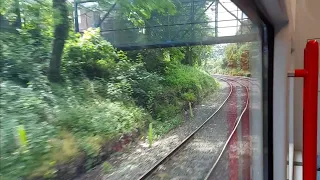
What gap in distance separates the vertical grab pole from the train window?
0.18 metres

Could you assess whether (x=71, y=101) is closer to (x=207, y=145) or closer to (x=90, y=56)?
(x=90, y=56)

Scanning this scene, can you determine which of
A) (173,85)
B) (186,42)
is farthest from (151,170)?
(186,42)

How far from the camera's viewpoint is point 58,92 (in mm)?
351

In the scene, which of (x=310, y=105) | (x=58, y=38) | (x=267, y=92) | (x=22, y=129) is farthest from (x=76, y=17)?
(x=267, y=92)

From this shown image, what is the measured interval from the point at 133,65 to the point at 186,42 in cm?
23

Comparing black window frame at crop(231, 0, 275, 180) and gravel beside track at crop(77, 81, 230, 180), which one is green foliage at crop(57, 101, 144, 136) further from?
black window frame at crop(231, 0, 275, 180)

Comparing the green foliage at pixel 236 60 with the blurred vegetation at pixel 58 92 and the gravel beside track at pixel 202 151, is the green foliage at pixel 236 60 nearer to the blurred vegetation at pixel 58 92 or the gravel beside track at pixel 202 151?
the gravel beside track at pixel 202 151

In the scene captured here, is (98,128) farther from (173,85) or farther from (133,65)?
(173,85)

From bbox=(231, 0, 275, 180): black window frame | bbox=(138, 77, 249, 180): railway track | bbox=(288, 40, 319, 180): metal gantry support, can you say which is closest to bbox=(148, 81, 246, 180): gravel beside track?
bbox=(138, 77, 249, 180): railway track

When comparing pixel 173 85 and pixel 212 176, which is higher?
pixel 173 85

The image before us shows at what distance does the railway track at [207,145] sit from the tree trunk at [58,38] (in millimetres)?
257

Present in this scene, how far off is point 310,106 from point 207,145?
0.31 metres

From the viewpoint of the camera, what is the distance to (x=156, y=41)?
58 centimetres

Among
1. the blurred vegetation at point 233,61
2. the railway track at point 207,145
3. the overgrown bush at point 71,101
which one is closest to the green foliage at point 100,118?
the overgrown bush at point 71,101
